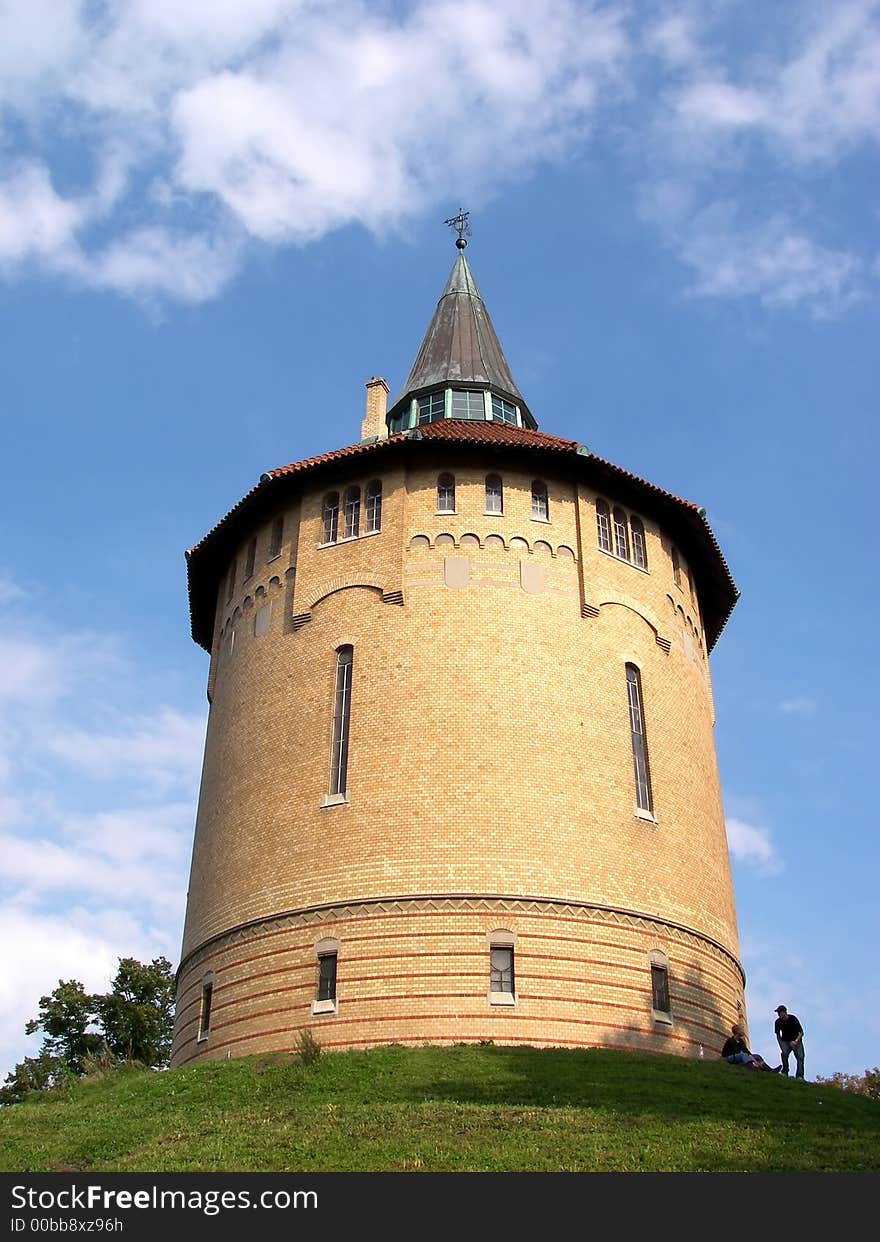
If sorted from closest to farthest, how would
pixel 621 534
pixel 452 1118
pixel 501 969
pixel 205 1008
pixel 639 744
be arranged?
pixel 452 1118, pixel 501 969, pixel 205 1008, pixel 639 744, pixel 621 534

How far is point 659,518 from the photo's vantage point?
29719mm

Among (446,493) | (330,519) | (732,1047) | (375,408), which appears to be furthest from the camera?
(375,408)

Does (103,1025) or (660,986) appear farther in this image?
(103,1025)

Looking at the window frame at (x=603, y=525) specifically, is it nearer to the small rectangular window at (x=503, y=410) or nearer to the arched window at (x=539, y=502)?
the arched window at (x=539, y=502)

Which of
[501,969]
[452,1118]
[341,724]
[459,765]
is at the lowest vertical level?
[452,1118]

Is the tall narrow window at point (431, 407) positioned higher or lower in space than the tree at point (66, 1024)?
higher

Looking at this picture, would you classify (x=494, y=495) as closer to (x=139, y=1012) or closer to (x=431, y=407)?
(x=431, y=407)

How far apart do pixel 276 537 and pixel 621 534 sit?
7580mm

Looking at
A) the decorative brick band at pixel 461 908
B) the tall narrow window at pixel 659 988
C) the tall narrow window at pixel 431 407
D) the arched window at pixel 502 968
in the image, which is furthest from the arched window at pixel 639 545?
the arched window at pixel 502 968

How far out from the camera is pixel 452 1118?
1612 centimetres

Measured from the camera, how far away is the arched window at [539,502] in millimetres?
27703

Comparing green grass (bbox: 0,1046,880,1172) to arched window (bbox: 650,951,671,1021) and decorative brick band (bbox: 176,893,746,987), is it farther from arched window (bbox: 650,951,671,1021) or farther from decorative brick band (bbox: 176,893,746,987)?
decorative brick band (bbox: 176,893,746,987)

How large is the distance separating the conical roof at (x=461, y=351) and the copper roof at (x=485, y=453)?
5348 millimetres

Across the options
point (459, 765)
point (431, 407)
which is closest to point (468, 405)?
point (431, 407)
